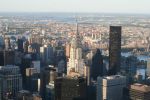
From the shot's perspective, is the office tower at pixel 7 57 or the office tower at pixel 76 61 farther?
the office tower at pixel 7 57

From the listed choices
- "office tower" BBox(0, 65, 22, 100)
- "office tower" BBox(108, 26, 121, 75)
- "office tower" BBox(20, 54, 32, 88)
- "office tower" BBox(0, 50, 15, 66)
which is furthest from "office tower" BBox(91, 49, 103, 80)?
→ "office tower" BBox(0, 50, 15, 66)

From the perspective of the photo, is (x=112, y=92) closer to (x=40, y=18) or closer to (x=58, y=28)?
(x=58, y=28)

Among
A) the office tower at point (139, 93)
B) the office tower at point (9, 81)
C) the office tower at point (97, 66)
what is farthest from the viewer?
the office tower at point (97, 66)

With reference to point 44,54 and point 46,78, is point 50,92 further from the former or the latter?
point 44,54

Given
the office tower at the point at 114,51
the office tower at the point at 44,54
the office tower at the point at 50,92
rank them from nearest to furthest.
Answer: the office tower at the point at 50,92
the office tower at the point at 114,51
the office tower at the point at 44,54

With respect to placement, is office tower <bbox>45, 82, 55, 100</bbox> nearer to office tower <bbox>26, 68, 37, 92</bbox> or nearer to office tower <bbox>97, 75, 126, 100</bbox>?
office tower <bbox>26, 68, 37, 92</bbox>

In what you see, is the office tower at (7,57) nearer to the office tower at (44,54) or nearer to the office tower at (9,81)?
the office tower at (44,54)

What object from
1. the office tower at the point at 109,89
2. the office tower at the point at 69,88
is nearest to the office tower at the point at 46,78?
the office tower at the point at 109,89
